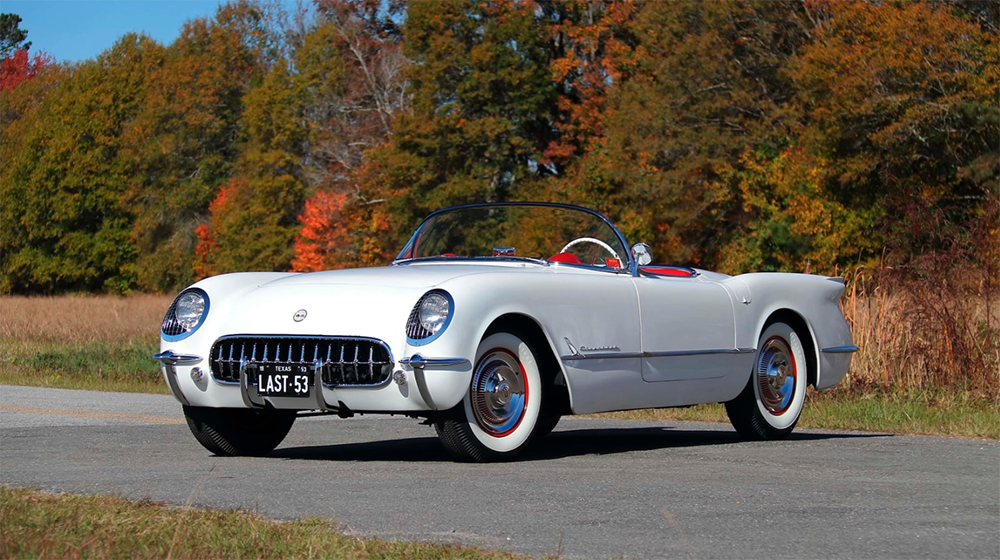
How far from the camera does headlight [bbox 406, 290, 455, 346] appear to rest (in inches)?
256

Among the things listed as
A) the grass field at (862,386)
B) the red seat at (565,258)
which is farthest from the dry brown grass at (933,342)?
the red seat at (565,258)

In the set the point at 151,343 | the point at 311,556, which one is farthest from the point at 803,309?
the point at 151,343

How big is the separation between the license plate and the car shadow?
28.1 inches

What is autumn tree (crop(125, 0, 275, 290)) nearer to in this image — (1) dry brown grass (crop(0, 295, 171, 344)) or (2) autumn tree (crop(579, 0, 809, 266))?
(2) autumn tree (crop(579, 0, 809, 266))

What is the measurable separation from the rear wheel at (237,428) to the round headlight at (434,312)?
3.55ft

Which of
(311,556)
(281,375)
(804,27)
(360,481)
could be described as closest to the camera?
(311,556)

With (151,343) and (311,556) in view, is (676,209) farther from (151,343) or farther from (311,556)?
(311,556)

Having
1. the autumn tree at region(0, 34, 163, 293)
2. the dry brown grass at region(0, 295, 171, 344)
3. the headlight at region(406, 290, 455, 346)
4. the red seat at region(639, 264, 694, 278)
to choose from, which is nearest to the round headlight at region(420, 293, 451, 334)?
the headlight at region(406, 290, 455, 346)

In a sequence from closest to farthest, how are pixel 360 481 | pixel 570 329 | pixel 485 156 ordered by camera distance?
pixel 360 481
pixel 570 329
pixel 485 156

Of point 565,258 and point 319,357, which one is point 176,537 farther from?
point 565,258

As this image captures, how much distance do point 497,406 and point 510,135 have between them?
40.8 m

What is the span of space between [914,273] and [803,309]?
4.03m

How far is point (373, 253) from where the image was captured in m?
51.9

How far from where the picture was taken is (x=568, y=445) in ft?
27.3
